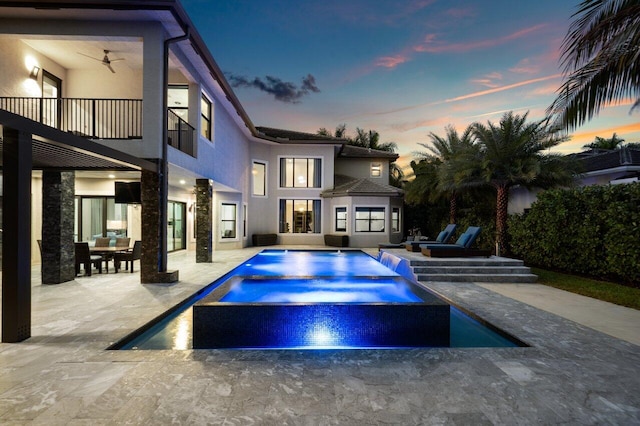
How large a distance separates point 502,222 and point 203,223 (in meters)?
12.0

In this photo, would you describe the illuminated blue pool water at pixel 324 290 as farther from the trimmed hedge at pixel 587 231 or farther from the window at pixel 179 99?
the window at pixel 179 99

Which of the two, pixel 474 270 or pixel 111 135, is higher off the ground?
pixel 111 135

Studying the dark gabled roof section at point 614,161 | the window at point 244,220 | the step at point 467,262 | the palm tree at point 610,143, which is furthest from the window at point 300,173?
the palm tree at point 610,143

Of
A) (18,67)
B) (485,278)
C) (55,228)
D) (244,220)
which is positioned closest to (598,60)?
(485,278)

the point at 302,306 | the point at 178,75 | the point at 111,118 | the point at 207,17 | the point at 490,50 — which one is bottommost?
the point at 302,306

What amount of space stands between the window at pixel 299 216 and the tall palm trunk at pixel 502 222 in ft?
35.6

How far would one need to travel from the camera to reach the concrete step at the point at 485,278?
888 centimetres

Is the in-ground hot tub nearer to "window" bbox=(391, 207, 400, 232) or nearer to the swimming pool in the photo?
the swimming pool

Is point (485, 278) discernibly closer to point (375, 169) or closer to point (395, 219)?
point (395, 219)

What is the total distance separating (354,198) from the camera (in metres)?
19.2

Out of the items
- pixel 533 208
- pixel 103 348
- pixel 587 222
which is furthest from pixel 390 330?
pixel 533 208

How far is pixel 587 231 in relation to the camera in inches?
343

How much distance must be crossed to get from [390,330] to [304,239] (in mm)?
15872

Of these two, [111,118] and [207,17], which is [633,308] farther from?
[207,17]
